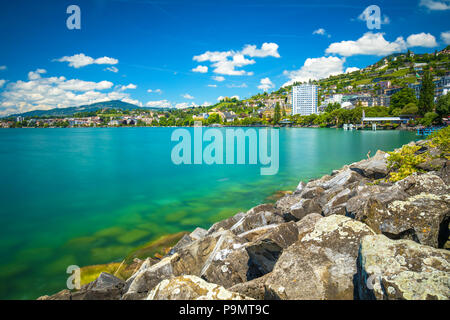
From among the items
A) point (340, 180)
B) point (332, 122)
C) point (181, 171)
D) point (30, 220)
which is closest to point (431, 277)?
point (340, 180)

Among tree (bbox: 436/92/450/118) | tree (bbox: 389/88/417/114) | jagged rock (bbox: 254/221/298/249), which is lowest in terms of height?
jagged rock (bbox: 254/221/298/249)

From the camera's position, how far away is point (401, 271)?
317 cm

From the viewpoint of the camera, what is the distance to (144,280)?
676 centimetres

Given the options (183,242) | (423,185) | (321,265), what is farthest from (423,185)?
(183,242)

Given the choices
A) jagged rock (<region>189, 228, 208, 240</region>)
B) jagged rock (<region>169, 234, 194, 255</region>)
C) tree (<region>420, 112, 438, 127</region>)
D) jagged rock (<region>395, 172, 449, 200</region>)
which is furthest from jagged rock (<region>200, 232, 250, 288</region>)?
tree (<region>420, 112, 438, 127</region>)

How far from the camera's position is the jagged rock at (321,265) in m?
3.73

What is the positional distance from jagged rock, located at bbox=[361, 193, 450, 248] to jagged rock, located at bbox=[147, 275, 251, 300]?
341cm

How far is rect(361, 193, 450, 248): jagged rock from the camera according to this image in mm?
4594

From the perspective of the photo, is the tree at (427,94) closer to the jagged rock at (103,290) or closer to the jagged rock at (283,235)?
the jagged rock at (283,235)

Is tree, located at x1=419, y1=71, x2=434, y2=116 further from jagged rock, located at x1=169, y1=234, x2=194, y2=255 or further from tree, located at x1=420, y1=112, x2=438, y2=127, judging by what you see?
jagged rock, located at x1=169, y1=234, x2=194, y2=255

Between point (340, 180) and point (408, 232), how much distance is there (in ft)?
33.5

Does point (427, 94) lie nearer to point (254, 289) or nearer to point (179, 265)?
point (179, 265)

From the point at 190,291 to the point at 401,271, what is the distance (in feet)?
9.20
